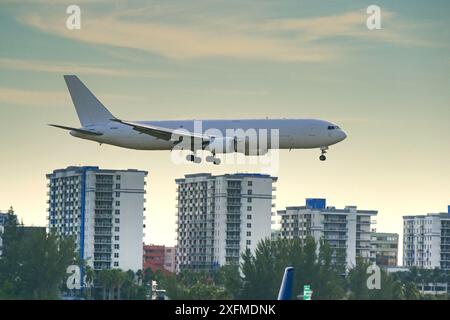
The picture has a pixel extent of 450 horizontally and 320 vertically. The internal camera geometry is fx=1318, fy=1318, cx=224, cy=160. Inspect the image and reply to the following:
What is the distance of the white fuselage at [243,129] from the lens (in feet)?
455

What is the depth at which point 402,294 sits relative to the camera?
570 ft

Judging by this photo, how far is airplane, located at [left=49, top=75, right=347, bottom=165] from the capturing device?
137 metres

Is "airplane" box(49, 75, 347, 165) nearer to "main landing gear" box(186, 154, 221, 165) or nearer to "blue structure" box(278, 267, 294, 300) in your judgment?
"main landing gear" box(186, 154, 221, 165)

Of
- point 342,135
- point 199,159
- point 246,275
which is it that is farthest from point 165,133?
point 246,275

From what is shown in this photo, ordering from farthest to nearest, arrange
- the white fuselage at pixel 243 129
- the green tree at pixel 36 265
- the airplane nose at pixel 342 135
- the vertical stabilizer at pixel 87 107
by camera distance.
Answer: the vertical stabilizer at pixel 87 107, the green tree at pixel 36 265, the airplane nose at pixel 342 135, the white fuselage at pixel 243 129

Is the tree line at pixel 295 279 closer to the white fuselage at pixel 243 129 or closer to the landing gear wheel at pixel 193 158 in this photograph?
the landing gear wheel at pixel 193 158

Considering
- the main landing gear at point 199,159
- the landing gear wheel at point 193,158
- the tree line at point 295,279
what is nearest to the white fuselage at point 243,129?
the landing gear wheel at point 193,158

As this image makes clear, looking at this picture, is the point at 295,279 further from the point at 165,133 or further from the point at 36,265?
the point at 36,265

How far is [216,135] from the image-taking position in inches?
5679

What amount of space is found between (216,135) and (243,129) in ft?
13.3
